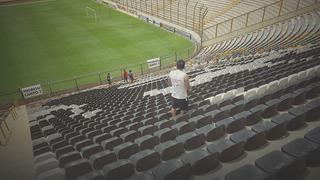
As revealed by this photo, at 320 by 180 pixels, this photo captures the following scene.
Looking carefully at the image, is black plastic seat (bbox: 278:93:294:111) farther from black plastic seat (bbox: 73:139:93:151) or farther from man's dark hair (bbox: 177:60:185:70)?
black plastic seat (bbox: 73:139:93:151)

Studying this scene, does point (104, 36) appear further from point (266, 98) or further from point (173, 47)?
point (266, 98)

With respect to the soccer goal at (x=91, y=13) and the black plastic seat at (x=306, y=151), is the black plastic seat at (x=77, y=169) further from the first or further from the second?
the soccer goal at (x=91, y=13)

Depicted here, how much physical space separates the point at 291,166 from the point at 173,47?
26.7m

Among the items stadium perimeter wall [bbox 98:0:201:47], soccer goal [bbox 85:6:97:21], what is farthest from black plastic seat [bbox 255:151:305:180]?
soccer goal [bbox 85:6:97:21]

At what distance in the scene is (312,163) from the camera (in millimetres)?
4215

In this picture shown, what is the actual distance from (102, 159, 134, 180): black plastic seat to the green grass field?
18785mm

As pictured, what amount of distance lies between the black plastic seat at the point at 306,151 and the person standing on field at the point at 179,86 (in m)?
3.64

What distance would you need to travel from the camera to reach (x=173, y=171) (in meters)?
4.20

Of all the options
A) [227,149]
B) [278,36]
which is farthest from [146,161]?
[278,36]

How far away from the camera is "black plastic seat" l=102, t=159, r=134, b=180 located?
15.3 ft

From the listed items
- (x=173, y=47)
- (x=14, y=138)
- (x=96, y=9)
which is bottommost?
(x=14, y=138)

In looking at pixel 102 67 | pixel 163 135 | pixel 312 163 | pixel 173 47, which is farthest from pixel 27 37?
pixel 312 163

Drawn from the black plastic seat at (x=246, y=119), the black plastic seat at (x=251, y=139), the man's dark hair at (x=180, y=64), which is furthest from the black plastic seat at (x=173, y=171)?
the man's dark hair at (x=180, y=64)

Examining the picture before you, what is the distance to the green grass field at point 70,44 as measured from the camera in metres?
A: 24.8
